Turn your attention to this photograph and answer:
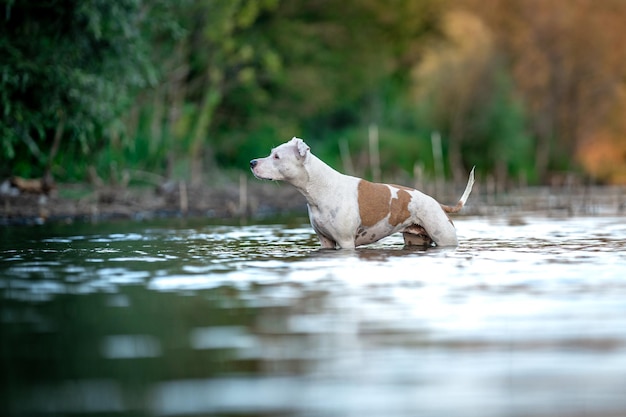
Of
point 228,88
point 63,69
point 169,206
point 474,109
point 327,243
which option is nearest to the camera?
point 327,243

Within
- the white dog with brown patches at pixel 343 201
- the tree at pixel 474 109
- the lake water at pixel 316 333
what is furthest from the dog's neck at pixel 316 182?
the tree at pixel 474 109

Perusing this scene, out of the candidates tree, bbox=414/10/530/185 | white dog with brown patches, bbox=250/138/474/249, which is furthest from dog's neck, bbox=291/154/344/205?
tree, bbox=414/10/530/185

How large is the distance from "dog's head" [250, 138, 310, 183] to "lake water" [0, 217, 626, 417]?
101 centimetres

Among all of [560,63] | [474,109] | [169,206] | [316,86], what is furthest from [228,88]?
[560,63]

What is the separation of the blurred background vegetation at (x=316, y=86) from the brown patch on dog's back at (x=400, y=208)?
36.1ft

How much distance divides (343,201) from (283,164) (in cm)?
89

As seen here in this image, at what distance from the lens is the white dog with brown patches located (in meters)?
13.8

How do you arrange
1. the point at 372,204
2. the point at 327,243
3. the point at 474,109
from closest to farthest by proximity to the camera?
the point at 372,204 < the point at 327,243 < the point at 474,109

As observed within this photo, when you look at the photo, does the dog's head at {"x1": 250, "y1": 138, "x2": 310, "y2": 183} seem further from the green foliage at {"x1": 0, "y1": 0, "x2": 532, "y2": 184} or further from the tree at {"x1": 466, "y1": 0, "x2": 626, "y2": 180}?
the tree at {"x1": 466, "y1": 0, "x2": 626, "y2": 180}

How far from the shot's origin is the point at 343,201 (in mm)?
13758

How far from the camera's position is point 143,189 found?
Answer: 29.3 metres

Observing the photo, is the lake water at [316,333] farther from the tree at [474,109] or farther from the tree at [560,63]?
the tree at [560,63]

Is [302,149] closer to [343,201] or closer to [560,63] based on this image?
[343,201]

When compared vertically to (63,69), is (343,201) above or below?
below
